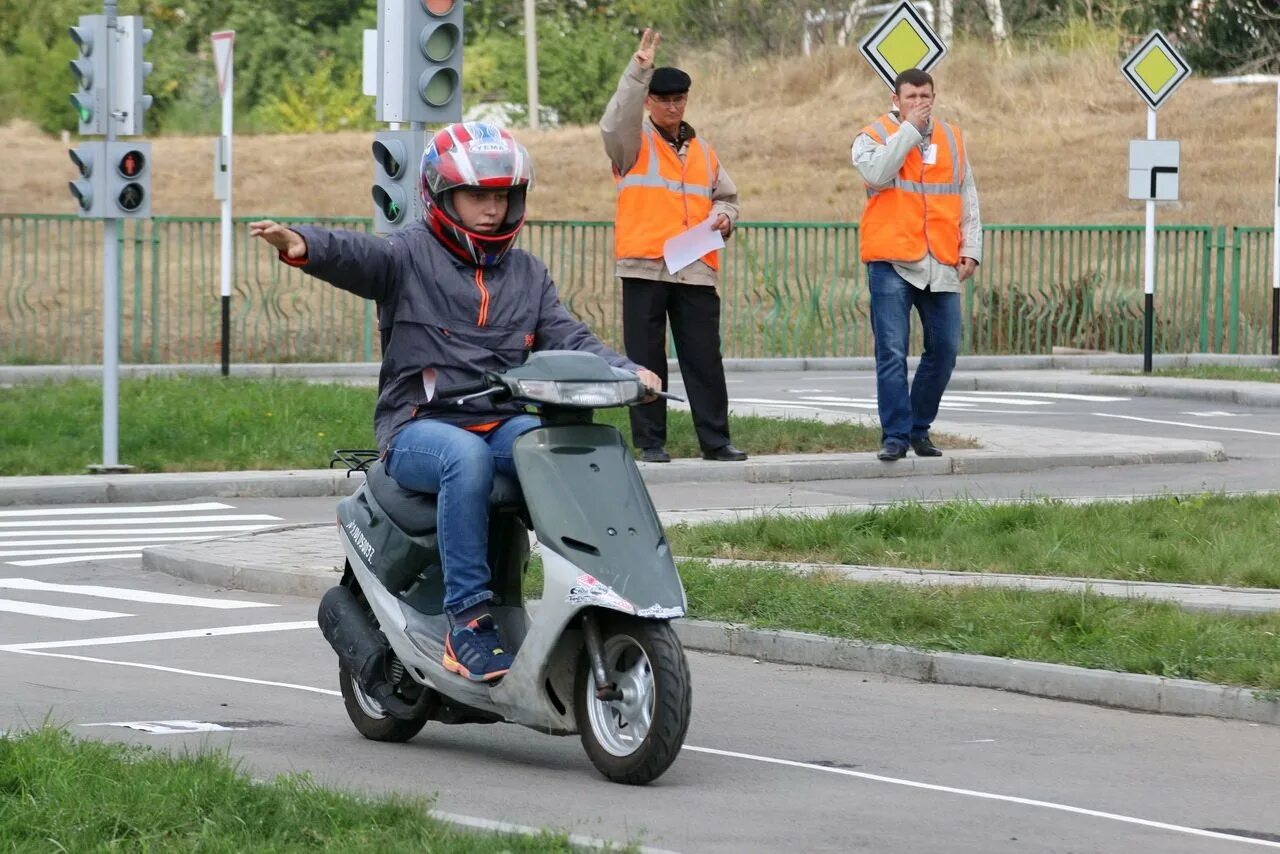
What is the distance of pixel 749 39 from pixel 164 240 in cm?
4154

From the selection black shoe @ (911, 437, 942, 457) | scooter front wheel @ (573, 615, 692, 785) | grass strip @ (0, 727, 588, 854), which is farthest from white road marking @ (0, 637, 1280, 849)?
black shoe @ (911, 437, 942, 457)

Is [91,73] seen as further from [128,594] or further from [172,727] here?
[172,727]

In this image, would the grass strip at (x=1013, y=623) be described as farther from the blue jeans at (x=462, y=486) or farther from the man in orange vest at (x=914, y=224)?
the man in orange vest at (x=914, y=224)

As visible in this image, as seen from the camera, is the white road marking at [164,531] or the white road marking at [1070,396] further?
the white road marking at [1070,396]

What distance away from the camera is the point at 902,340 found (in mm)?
14055

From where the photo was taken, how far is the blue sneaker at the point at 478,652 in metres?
6.40

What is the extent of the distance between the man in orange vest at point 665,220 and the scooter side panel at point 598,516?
292 inches

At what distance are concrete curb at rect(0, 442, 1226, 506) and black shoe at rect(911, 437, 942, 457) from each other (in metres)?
0.07

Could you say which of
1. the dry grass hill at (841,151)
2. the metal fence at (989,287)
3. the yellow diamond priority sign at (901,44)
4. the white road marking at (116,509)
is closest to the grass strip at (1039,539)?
the white road marking at (116,509)

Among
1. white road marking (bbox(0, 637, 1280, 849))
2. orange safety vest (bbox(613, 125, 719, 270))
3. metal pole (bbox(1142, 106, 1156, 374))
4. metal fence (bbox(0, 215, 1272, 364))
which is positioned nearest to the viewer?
white road marking (bbox(0, 637, 1280, 849))

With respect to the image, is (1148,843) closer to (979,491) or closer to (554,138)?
(979,491)

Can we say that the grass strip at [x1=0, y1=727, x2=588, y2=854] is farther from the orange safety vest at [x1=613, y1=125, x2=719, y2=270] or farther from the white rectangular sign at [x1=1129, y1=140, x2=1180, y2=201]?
the white rectangular sign at [x1=1129, y1=140, x2=1180, y2=201]

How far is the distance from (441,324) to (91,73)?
9.00m

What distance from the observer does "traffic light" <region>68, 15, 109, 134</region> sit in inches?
587
